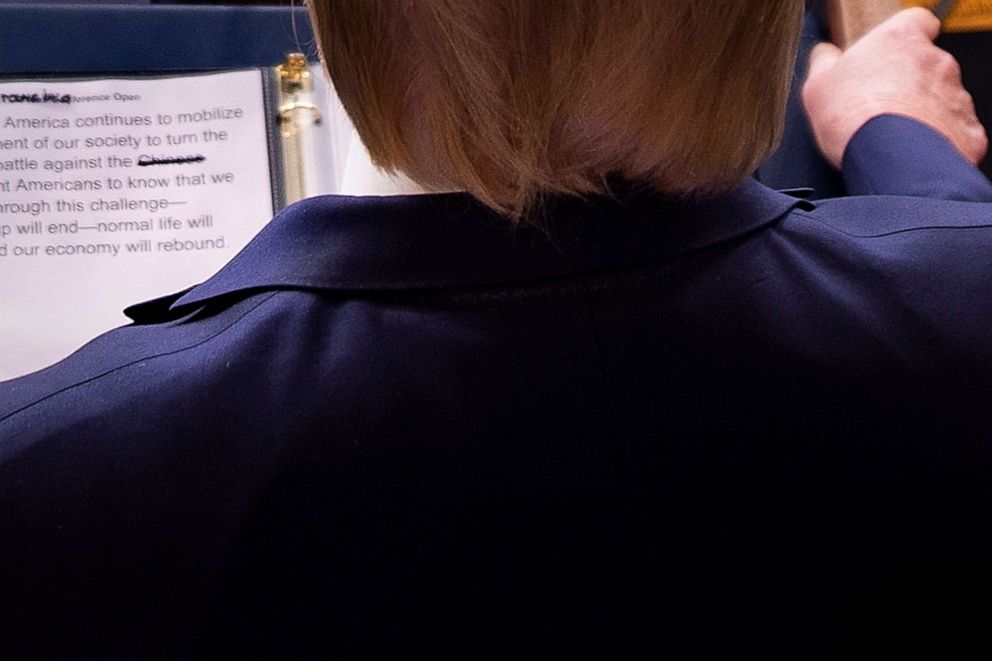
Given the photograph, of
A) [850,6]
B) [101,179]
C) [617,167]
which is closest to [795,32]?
[617,167]

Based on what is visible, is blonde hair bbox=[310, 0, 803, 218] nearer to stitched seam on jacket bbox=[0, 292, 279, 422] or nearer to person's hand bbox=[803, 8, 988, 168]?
stitched seam on jacket bbox=[0, 292, 279, 422]

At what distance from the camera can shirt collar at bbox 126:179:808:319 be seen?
40cm

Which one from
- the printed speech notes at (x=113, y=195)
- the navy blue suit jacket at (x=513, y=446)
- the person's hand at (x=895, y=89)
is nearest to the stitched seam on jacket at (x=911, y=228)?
the navy blue suit jacket at (x=513, y=446)

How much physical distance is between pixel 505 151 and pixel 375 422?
0.12m

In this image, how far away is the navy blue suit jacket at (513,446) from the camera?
380mm

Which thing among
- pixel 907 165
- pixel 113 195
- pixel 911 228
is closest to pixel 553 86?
pixel 911 228

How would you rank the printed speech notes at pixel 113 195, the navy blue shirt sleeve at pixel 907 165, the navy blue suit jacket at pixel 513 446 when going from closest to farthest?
the navy blue suit jacket at pixel 513 446 → the navy blue shirt sleeve at pixel 907 165 → the printed speech notes at pixel 113 195

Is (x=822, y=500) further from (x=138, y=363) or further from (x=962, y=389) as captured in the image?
(x=138, y=363)

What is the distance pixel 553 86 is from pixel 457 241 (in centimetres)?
7

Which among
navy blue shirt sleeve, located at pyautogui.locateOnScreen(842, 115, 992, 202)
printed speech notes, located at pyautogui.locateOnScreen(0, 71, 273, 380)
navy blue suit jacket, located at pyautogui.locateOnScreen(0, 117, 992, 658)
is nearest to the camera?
navy blue suit jacket, located at pyautogui.locateOnScreen(0, 117, 992, 658)

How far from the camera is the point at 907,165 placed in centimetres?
59

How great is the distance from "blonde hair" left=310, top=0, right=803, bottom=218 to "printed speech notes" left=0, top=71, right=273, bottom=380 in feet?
0.96

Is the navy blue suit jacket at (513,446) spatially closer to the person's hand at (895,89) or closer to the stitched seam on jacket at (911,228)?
the stitched seam on jacket at (911,228)

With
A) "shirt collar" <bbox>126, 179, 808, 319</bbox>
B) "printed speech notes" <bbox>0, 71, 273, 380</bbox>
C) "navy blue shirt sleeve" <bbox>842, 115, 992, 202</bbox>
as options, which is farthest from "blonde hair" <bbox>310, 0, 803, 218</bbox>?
"printed speech notes" <bbox>0, 71, 273, 380</bbox>
